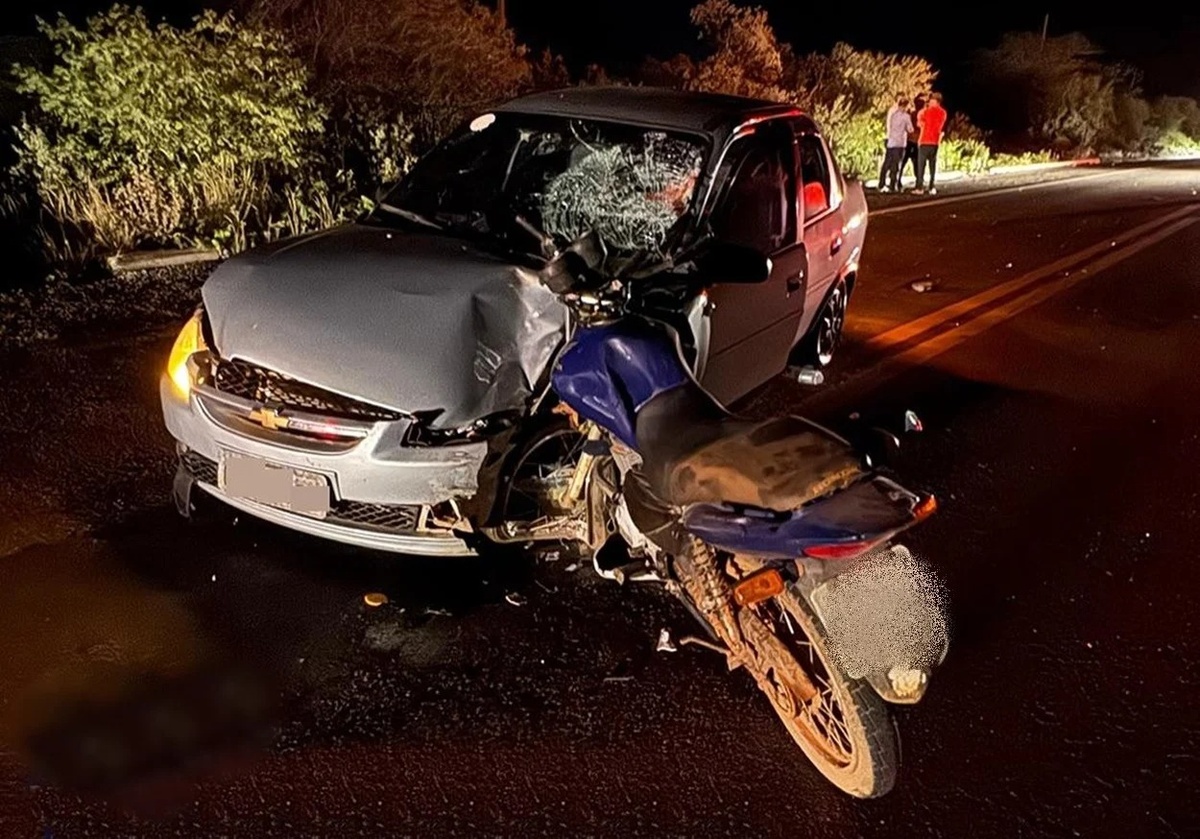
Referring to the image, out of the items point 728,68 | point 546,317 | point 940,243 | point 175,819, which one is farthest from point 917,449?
point 728,68

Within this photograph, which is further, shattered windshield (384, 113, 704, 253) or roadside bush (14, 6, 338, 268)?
roadside bush (14, 6, 338, 268)

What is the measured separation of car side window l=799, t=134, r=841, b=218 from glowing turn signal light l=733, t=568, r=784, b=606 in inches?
135

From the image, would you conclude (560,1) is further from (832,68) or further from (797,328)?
(797,328)

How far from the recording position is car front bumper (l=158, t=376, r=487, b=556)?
361cm

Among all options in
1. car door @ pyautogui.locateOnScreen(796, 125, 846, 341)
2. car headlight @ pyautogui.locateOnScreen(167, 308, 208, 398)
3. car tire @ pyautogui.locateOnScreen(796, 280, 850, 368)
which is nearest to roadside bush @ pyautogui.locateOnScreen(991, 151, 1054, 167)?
car tire @ pyautogui.locateOnScreen(796, 280, 850, 368)

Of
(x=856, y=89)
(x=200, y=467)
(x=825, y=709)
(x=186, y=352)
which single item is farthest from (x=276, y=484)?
(x=856, y=89)

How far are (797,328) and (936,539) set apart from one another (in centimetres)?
169

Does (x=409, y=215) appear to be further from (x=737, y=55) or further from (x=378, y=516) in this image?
(x=737, y=55)

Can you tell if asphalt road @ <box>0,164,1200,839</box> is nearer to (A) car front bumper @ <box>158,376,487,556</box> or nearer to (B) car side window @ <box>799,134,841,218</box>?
(A) car front bumper @ <box>158,376,487,556</box>

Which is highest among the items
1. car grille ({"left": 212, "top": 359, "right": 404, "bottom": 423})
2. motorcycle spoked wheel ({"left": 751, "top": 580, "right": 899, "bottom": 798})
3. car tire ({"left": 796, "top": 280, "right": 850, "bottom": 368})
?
car grille ({"left": 212, "top": 359, "right": 404, "bottom": 423})

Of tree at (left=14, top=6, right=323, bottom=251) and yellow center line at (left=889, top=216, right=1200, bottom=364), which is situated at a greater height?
tree at (left=14, top=6, right=323, bottom=251)

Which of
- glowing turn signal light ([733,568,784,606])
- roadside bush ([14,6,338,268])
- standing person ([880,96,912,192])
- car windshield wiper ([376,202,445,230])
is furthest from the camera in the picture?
standing person ([880,96,912,192])

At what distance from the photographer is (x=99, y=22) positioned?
30.2ft

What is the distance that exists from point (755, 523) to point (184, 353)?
2502mm
